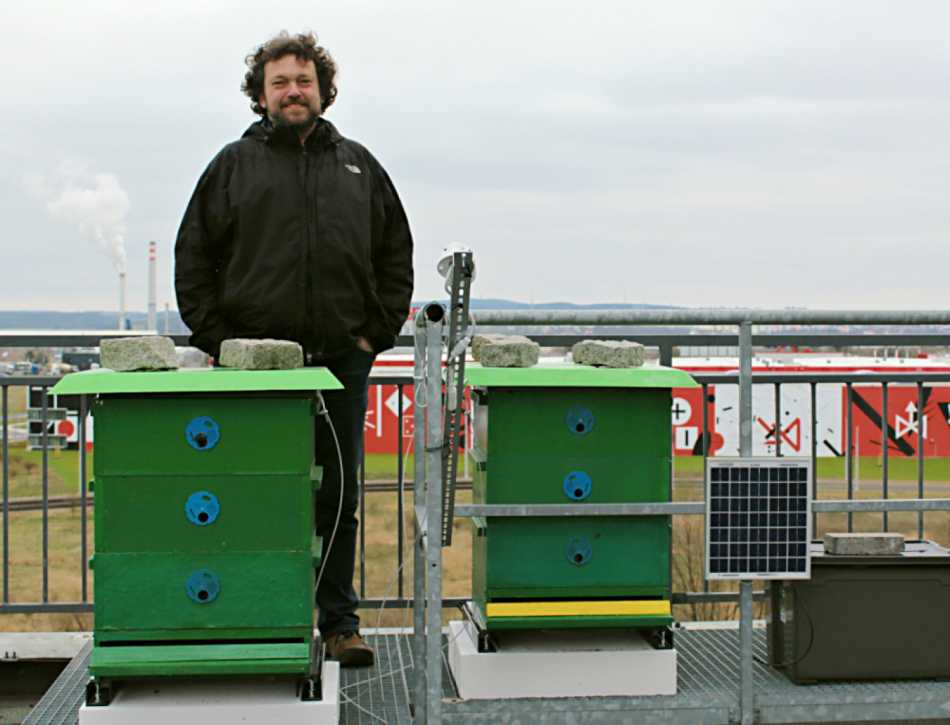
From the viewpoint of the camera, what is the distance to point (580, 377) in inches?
114

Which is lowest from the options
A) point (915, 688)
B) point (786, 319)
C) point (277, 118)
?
point (915, 688)

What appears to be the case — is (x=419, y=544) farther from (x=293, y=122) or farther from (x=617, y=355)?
(x=293, y=122)

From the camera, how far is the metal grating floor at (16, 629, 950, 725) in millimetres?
2916

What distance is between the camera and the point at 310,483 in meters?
2.67

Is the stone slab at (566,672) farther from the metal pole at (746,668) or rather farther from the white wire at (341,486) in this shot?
the white wire at (341,486)

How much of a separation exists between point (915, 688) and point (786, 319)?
1.44 metres

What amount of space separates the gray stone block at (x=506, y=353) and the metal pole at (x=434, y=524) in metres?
0.33

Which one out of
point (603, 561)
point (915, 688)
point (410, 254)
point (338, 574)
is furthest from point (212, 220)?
point (915, 688)

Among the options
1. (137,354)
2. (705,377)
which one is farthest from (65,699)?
(705,377)

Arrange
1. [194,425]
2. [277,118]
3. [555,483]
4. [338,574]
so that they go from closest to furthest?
[194,425] → [555,483] → [277,118] → [338,574]

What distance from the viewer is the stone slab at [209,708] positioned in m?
2.68

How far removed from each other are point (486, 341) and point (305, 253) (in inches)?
28.8

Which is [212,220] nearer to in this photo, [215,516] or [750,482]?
[215,516]

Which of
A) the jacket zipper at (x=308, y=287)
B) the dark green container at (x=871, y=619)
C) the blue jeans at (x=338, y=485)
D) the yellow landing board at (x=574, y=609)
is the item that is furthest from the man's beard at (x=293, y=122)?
the dark green container at (x=871, y=619)
